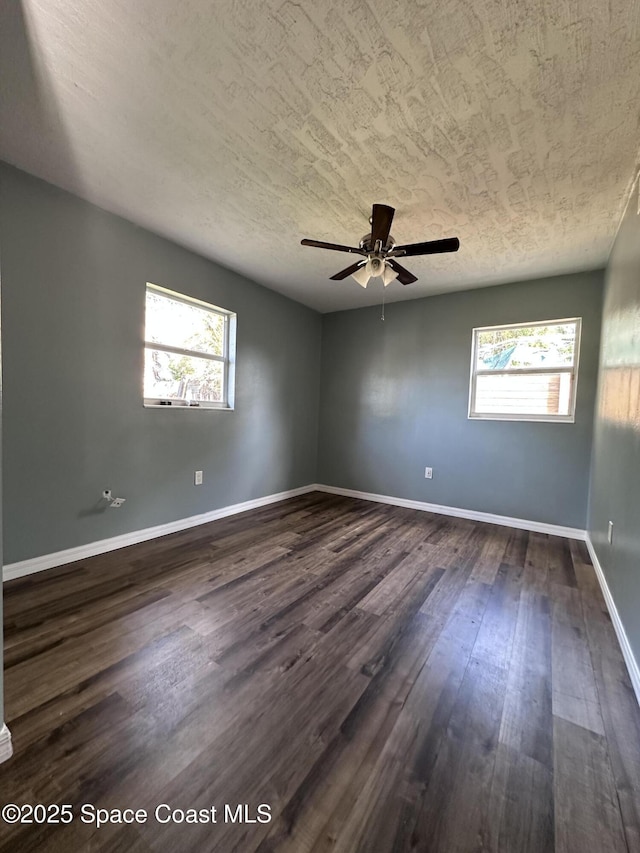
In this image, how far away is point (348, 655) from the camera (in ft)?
5.41

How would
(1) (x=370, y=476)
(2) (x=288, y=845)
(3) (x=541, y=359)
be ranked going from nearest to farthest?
(2) (x=288, y=845)
(3) (x=541, y=359)
(1) (x=370, y=476)

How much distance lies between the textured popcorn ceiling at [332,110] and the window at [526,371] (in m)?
1.09

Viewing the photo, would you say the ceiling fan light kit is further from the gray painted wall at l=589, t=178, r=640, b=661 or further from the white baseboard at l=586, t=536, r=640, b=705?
the white baseboard at l=586, t=536, r=640, b=705

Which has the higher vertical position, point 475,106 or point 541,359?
point 475,106

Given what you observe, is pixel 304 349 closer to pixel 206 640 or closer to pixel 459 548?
pixel 459 548

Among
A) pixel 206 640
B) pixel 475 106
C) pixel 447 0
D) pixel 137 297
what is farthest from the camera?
pixel 137 297

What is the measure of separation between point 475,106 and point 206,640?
2.85 m

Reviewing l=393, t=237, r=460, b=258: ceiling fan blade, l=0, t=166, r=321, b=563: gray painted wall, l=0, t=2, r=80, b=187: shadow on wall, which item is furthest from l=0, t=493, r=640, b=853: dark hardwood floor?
l=0, t=2, r=80, b=187: shadow on wall

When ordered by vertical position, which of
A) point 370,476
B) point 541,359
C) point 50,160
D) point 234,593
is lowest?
point 234,593

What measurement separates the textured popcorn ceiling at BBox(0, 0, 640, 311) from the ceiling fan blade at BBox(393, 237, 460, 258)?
1.21 feet

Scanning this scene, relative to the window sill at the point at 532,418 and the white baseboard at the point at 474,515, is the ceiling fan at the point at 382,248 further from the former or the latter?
the white baseboard at the point at 474,515

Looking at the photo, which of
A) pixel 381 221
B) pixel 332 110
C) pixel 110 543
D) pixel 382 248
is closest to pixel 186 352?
pixel 110 543

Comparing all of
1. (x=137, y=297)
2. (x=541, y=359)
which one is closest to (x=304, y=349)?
(x=137, y=297)

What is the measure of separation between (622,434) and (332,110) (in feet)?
7.62
